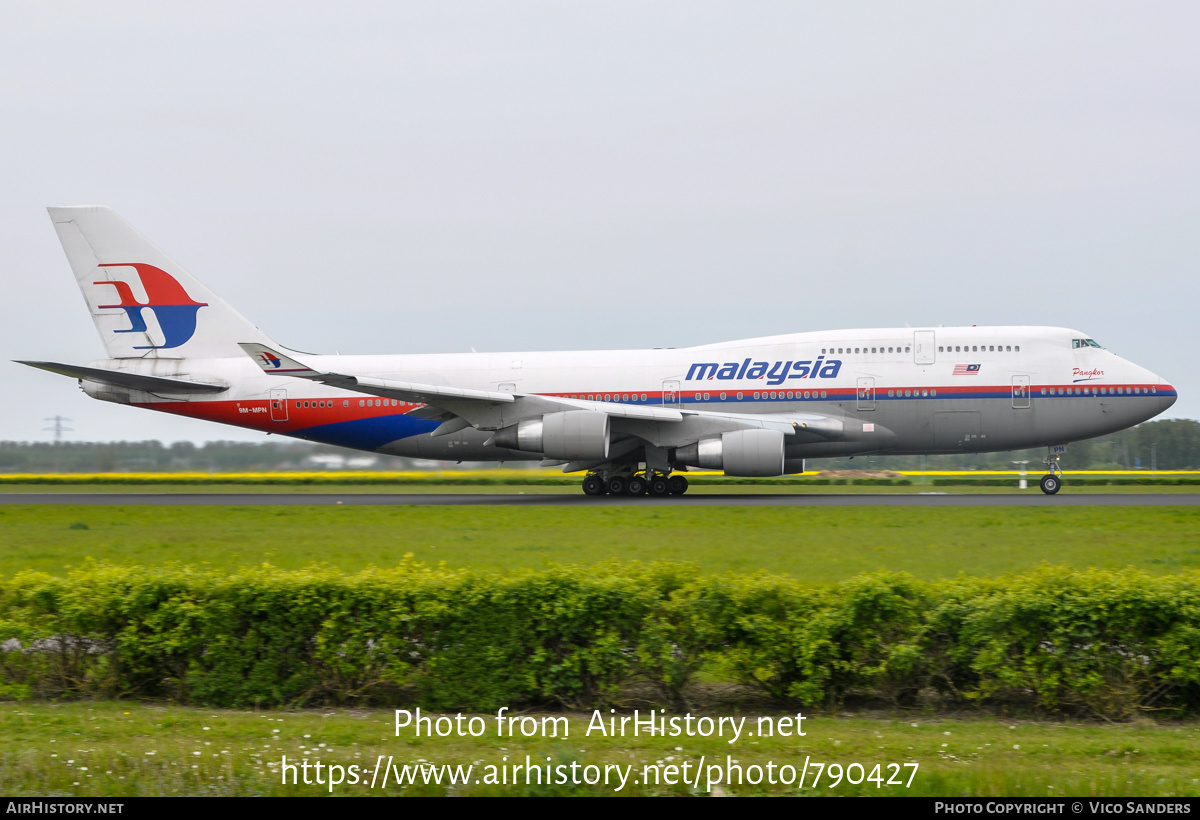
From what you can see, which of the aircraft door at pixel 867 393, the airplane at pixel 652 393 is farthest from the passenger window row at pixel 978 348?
the aircraft door at pixel 867 393

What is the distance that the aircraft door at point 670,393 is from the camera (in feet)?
94.6

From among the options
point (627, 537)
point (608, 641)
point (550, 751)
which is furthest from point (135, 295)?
point (550, 751)

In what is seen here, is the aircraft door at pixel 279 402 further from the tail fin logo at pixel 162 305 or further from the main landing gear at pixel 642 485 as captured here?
the main landing gear at pixel 642 485

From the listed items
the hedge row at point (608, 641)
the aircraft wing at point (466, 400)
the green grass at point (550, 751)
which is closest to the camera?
the green grass at point (550, 751)

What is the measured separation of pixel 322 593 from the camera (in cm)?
766

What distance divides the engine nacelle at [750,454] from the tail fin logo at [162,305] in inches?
718

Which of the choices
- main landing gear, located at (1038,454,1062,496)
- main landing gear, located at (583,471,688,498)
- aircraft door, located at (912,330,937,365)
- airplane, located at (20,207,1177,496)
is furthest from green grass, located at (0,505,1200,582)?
aircraft door, located at (912,330,937,365)

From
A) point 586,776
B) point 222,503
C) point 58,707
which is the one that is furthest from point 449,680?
point 222,503

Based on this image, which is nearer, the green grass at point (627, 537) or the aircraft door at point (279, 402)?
the green grass at point (627, 537)

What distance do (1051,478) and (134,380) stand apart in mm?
28410

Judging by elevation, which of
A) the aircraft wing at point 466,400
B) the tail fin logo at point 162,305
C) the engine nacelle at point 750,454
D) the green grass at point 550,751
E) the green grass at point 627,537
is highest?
the tail fin logo at point 162,305

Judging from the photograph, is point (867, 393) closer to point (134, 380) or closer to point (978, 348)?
point (978, 348)

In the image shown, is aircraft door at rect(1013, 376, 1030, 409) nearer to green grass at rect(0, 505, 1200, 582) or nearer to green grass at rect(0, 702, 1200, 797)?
green grass at rect(0, 505, 1200, 582)

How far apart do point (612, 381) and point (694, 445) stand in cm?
375
